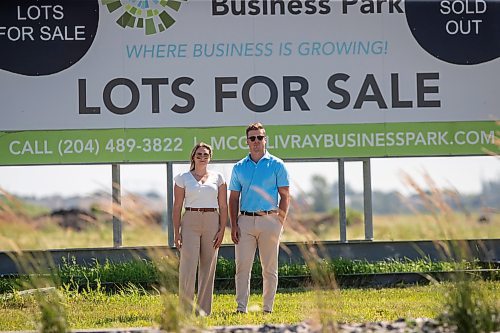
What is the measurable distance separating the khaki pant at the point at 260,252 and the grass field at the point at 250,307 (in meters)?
0.16

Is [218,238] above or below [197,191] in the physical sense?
below

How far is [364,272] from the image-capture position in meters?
12.5

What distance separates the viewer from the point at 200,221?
905 cm

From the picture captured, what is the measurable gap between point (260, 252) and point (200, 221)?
0.58 metres

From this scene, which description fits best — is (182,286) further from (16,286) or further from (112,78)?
(112,78)

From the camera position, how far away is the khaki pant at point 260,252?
903 cm

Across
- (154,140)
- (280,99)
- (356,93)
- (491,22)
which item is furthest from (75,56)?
(491,22)

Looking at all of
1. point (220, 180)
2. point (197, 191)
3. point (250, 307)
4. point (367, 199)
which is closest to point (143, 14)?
point (367, 199)

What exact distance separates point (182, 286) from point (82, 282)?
3.07 metres

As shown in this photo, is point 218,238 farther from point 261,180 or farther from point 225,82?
point 225,82

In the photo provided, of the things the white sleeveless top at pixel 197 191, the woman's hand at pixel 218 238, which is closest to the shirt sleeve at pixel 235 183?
the white sleeveless top at pixel 197 191

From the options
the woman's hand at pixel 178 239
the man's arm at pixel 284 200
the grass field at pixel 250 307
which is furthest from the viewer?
the woman's hand at pixel 178 239

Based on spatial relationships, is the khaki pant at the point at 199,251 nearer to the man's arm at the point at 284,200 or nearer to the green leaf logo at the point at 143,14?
the man's arm at the point at 284,200

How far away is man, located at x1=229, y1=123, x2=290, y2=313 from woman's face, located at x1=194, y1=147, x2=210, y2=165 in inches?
12.8
